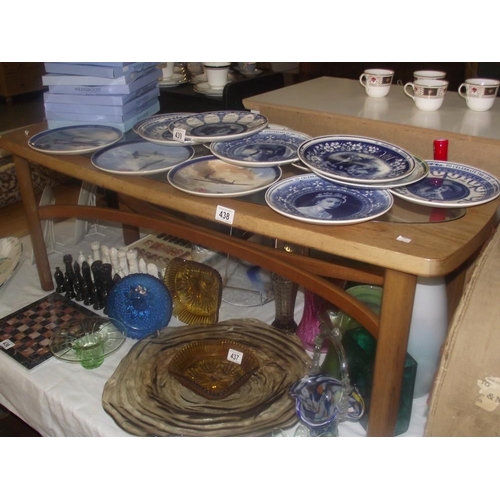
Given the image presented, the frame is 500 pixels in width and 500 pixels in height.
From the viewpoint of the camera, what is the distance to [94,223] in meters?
1.80

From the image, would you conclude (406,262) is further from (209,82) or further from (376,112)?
(209,82)

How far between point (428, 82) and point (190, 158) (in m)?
0.60

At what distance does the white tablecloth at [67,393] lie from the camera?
1.02 m

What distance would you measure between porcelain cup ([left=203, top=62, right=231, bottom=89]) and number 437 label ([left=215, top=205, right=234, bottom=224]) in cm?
105

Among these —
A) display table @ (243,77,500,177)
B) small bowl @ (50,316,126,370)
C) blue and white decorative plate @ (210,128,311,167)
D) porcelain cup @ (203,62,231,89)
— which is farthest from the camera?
porcelain cup @ (203,62,231,89)

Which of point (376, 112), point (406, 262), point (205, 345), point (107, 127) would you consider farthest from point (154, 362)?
point (376, 112)

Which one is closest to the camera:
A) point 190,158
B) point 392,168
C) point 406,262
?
point 406,262

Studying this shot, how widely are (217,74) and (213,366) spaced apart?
106cm

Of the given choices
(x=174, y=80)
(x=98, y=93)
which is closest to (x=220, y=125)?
(x=98, y=93)

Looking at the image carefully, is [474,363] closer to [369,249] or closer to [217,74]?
[369,249]

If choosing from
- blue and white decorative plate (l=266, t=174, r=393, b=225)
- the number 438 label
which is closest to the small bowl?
the number 438 label

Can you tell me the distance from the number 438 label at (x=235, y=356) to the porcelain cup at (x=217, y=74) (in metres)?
1.02

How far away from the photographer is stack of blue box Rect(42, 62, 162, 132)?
3.96 ft

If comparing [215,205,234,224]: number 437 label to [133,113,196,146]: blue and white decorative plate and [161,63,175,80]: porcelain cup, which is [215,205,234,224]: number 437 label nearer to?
[133,113,196,146]: blue and white decorative plate
